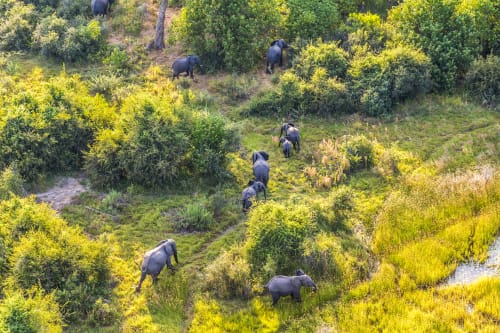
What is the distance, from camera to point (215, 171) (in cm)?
2014

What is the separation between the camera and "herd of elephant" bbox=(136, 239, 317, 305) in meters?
14.5

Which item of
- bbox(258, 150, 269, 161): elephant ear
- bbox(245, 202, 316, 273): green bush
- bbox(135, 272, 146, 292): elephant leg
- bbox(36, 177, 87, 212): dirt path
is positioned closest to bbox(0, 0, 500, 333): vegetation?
bbox(245, 202, 316, 273): green bush

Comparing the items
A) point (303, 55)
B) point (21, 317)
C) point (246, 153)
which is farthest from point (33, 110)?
point (303, 55)

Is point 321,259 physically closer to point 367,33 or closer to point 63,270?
point 63,270

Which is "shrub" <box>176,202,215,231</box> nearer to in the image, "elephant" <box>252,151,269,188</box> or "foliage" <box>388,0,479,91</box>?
"elephant" <box>252,151,269,188</box>

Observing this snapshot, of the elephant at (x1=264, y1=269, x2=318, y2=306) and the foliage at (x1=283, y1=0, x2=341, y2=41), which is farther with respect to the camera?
the foliage at (x1=283, y1=0, x2=341, y2=41)

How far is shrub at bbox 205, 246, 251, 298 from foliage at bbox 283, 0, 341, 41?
16.0 meters

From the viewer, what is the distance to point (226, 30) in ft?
88.2

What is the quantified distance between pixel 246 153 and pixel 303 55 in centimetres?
706

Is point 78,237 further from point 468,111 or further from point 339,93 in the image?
point 468,111

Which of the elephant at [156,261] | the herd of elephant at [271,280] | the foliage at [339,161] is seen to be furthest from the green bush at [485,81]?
the elephant at [156,261]

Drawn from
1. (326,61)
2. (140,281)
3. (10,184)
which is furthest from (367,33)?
(10,184)

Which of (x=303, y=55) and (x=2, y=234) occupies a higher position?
(x=303, y=55)

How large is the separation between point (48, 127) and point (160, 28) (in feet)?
34.5
